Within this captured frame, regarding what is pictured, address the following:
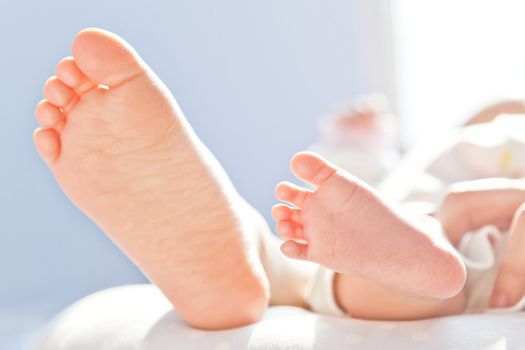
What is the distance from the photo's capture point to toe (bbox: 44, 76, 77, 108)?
0.77 m

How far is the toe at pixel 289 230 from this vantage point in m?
0.75

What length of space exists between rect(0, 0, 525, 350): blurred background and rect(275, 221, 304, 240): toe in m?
0.79

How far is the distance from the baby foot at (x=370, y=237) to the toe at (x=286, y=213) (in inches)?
1.3

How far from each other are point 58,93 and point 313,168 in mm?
274

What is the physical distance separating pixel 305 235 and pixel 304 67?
2040 mm

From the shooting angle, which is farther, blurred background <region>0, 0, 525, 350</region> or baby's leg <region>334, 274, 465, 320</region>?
blurred background <region>0, 0, 525, 350</region>

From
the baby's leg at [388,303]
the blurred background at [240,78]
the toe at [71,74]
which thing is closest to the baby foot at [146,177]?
the toe at [71,74]

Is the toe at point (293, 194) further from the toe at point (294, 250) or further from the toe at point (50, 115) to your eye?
the toe at point (50, 115)

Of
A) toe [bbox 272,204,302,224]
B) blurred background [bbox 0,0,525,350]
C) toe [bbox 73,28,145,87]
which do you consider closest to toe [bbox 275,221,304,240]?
toe [bbox 272,204,302,224]

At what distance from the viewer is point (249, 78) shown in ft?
8.27

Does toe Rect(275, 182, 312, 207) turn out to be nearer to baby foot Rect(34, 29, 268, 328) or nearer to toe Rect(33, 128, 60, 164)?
baby foot Rect(34, 29, 268, 328)

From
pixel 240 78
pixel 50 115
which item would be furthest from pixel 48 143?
pixel 240 78

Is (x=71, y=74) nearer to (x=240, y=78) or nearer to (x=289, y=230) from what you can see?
(x=289, y=230)

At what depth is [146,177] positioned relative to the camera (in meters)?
0.79
